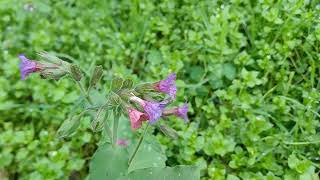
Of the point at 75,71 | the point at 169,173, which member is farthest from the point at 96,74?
the point at 169,173

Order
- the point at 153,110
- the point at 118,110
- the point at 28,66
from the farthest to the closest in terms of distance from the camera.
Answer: the point at 28,66 → the point at 118,110 → the point at 153,110

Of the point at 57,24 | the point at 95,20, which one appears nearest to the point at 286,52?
the point at 95,20

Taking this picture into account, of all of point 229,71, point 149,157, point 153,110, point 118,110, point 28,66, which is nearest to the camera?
point 153,110

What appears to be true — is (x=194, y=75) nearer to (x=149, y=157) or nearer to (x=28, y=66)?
(x=149, y=157)

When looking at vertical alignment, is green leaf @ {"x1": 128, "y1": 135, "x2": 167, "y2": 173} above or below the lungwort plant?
below

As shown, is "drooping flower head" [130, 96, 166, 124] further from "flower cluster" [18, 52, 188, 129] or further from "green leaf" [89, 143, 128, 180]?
"green leaf" [89, 143, 128, 180]

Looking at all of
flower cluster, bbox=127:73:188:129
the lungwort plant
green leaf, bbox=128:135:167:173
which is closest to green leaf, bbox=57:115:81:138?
the lungwort plant
